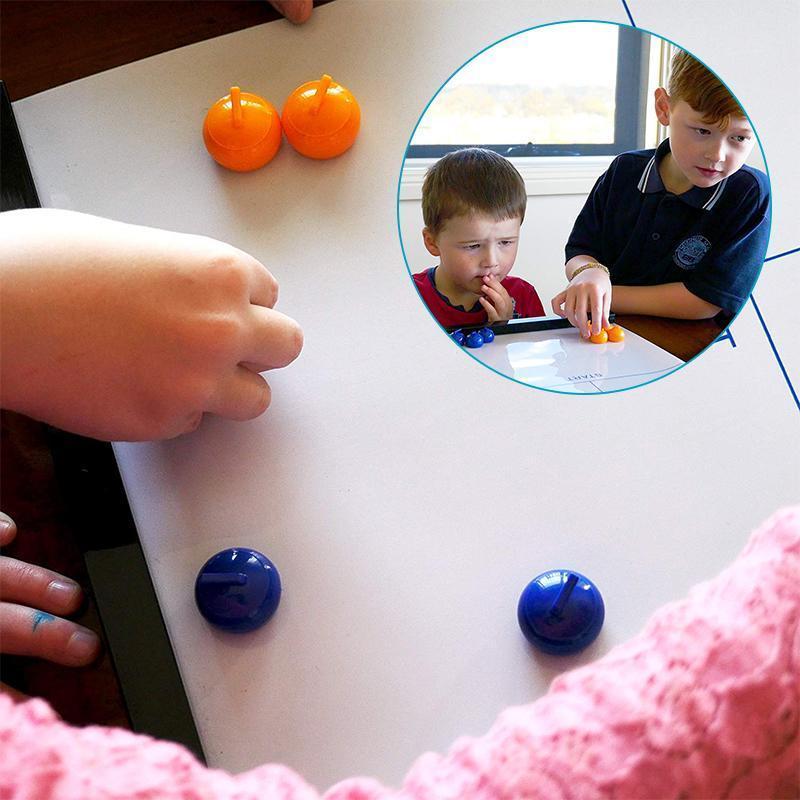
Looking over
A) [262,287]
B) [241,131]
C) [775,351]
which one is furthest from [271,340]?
[775,351]

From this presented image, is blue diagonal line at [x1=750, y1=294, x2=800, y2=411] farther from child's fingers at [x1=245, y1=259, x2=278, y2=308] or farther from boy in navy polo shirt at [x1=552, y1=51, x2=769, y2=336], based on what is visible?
child's fingers at [x1=245, y1=259, x2=278, y2=308]

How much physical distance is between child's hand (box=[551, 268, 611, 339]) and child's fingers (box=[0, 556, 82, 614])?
0.91 ft

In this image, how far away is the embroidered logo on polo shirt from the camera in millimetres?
426

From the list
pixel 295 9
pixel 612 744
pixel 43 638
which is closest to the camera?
pixel 612 744

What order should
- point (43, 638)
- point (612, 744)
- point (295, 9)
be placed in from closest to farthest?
1. point (612, 744)
2. point (43, 638)
3. point (295, 9)

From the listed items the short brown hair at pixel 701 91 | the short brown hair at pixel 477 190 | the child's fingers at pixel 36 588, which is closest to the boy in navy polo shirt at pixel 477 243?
the short brown hair at pixel 477 190

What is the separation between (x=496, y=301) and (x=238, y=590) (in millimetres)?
191

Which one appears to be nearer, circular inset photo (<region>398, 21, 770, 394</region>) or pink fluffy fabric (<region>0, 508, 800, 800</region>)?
pink fluffy fabric (<region>0, 508, 800, 800</region>)

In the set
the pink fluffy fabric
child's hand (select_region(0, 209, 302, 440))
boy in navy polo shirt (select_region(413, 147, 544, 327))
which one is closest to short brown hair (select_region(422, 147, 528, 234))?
boy in navy polo shirt (select_region(413, 147, 544, 327))

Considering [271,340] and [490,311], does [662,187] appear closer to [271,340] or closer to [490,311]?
[490,311]

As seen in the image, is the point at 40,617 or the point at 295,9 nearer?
the point at 40,617

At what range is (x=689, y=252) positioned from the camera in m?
0.43

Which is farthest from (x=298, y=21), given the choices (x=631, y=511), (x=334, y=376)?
(x=631, y=511)

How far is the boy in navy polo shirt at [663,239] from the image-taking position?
16.7 inches
